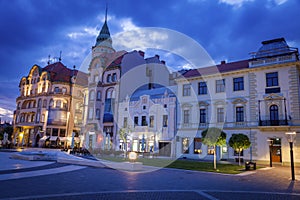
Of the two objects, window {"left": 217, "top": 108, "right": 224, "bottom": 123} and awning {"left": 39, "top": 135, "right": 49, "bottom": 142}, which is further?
awning {"left": 39, "top": 135, "right": 49, "bottom": 142}

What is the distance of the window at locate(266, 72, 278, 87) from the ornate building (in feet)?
123

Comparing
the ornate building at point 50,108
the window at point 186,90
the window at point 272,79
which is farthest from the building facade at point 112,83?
the window at point 272,79

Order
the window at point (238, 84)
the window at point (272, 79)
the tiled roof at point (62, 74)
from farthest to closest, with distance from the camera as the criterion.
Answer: the tiled roof at point (62, 74) → the window at point (238, 84) → the window at point (272, 79)

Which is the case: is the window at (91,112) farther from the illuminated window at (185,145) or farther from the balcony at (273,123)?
the balcony at (273,123)

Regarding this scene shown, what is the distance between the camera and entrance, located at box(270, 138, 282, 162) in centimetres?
2805

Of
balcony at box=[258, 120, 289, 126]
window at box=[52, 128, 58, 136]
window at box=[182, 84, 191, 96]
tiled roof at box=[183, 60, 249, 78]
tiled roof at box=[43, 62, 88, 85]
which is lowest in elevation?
window at box=[52, 128, 58, 136]

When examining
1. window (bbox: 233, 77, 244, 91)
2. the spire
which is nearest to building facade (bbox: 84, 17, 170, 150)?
the spire

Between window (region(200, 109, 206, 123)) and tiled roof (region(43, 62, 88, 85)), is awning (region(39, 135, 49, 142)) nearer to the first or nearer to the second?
tiled roof (region(43, 62, 88, 85))

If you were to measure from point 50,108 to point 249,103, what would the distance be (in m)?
44.4

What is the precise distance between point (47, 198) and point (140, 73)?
44112 mm

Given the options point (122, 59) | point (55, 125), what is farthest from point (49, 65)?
point (122, 59)

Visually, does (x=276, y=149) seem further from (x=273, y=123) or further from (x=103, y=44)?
(x=103, y=44)

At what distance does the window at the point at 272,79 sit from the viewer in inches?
1162

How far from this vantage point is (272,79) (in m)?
29.8
